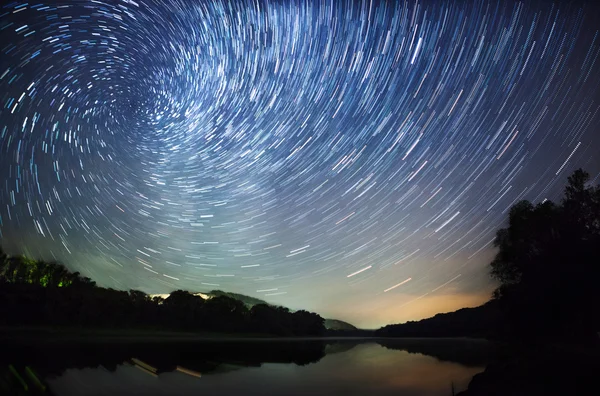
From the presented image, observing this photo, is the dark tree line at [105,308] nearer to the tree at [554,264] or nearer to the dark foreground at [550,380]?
the dark foreground at [550,380]

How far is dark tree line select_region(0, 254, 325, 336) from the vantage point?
53.1 m

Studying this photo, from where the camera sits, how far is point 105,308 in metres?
65.4

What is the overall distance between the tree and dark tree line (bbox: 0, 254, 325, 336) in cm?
5720

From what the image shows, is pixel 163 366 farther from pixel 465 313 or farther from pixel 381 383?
pixel 465 313

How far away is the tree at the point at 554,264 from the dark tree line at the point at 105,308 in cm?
5720

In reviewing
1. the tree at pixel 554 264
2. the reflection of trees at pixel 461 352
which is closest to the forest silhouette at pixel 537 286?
the tree at pixel 554 264

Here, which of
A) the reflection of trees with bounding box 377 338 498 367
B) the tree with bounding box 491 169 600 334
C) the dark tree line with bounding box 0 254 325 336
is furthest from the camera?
the dark tree line with bounding box 0 254 325 336

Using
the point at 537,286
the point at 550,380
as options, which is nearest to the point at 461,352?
Answer: the point at 537,286

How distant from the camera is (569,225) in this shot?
2927cm

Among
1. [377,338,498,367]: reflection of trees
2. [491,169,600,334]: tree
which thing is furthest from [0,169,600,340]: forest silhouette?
[377,338,498,367]: reflection of trees

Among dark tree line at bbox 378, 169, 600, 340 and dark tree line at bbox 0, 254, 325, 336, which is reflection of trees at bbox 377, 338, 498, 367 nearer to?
dark tree line at bbox 378, 169, 600, 340

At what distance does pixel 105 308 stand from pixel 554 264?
216 feet

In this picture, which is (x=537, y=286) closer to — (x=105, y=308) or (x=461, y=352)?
(x=461, y=352)

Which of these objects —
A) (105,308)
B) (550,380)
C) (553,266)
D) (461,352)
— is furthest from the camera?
(105,308)
